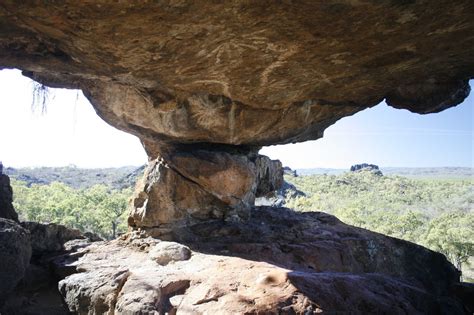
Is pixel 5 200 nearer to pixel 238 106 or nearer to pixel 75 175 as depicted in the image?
pixel 238 106

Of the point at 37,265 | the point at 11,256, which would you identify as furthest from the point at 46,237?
the point at 11,256

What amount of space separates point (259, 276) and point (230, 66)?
3.82m

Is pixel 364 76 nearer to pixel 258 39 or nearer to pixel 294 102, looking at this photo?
pixel 294 102

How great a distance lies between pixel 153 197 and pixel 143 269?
8.80ft

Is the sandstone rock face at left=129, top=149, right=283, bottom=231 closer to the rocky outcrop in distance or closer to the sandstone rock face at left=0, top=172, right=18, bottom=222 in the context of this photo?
the sandstone rock face at left=0, top=172, right=18, bottom=222

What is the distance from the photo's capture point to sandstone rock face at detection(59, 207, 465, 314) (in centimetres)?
465

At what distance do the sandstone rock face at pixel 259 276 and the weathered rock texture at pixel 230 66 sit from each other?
130 cm

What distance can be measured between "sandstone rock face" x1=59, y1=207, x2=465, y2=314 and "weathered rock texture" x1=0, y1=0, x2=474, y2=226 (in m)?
1.30

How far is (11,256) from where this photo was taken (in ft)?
19.4

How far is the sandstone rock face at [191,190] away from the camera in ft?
27.3

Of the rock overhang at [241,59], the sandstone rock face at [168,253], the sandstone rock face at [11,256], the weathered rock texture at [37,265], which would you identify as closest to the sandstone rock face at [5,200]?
the weathered rock texture at [37,265]

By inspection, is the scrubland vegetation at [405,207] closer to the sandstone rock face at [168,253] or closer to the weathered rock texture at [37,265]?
the sandstone rock face at [168,253]

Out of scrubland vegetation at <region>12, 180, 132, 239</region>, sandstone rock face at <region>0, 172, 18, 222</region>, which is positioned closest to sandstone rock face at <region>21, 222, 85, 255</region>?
sandstone rock face at <region>0, 172, 18, 222</region>

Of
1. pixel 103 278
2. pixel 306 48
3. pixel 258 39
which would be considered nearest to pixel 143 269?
pixel 103 278
